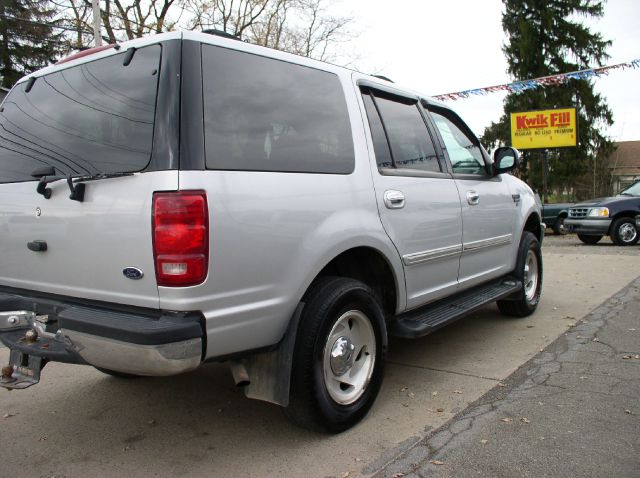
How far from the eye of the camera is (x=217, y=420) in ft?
10.5

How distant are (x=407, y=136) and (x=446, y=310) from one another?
4.15 feet

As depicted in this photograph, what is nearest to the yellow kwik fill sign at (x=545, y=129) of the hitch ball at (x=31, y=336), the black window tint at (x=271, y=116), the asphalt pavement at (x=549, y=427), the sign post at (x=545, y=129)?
the sign post at (x=545, y=129)

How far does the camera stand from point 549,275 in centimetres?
816

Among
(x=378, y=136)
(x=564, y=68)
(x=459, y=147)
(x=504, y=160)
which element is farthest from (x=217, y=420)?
(x=564, y=68)

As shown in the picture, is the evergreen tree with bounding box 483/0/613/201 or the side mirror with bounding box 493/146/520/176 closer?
the side mirror with bounding box 493/146/520/176

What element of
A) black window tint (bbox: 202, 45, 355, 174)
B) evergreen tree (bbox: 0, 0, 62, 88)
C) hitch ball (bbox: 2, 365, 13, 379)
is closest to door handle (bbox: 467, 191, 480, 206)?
black window tint (bbox: 202, 45, 355, 174)

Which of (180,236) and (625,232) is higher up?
(180,236)

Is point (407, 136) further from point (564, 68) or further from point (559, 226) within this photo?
point (564, 68)

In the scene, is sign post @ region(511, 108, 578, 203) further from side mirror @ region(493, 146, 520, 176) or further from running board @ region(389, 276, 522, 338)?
running board @ region(389, 276, 522, 338)

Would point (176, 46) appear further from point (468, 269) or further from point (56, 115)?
point (468, 269)

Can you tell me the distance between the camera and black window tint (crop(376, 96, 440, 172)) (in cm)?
354

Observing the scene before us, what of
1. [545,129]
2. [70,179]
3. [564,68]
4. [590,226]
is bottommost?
[590,226]

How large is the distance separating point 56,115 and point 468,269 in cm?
300

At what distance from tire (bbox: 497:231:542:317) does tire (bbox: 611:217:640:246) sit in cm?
850
